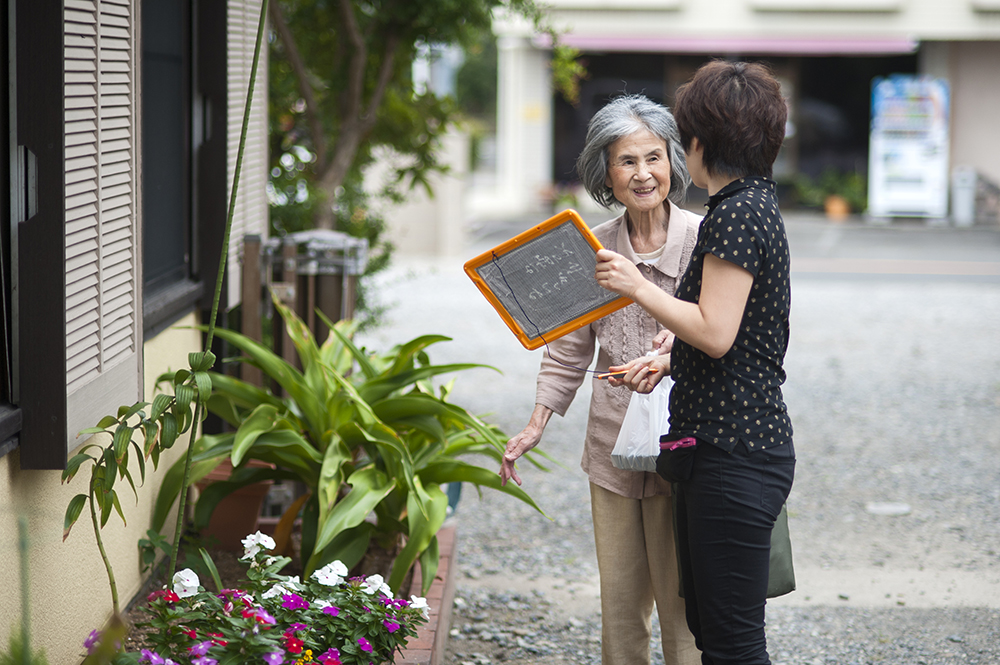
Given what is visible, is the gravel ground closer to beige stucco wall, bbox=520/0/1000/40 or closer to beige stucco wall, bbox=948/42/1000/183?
beige stucco wall, bbox=948/42/1000/183

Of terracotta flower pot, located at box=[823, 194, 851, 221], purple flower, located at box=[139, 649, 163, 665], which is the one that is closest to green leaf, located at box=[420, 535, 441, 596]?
purple flower, located at box=[139, 649, 163, 665]

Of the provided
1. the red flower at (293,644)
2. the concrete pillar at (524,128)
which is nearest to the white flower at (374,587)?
the red flower at (293,644)

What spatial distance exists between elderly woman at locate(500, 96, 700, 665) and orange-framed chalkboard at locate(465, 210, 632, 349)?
0.23 metres

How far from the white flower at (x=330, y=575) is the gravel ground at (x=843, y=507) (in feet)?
2.97

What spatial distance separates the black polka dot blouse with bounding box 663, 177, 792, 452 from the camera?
2.16 metres

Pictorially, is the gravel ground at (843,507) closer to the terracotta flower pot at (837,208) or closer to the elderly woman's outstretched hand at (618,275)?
the elderly woman's outstretched hand at (618,275)

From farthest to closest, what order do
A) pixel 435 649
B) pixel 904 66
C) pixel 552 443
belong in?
1. pixel 904 66
2. pixel 552 443
3. pixel 435 649

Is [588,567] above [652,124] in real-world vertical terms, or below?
below

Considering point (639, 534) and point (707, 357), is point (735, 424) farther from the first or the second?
point (639, 534)

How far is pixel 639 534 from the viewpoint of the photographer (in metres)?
2.88

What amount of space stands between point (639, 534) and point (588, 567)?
1.69m

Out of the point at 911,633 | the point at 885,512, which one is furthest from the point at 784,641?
the point at 885,512

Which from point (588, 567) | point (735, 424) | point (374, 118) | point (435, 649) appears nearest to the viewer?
point (735, 424)

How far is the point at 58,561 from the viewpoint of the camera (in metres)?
2.69
